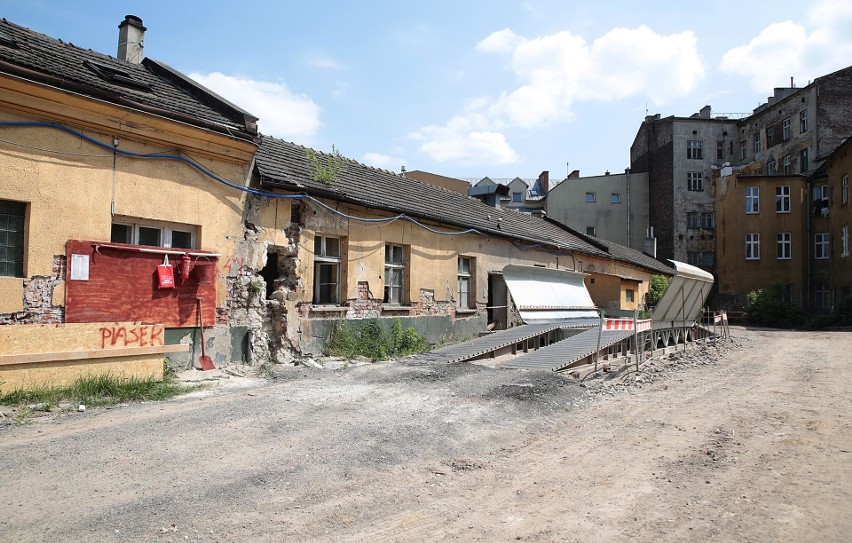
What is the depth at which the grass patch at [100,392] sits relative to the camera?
6.79 meters

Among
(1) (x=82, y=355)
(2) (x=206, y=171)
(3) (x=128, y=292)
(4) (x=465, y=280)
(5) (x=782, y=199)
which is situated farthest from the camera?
(5) (x=782, y=199)

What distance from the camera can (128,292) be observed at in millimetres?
8578

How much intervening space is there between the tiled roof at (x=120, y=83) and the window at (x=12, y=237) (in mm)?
1817

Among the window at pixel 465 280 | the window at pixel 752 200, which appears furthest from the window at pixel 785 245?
the window at pixel 465 280

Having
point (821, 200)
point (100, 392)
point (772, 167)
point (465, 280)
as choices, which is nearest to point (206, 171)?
point (100, 392)

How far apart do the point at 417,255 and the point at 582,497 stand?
10165 millimetres

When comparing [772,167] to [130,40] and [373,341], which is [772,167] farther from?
[130,40]

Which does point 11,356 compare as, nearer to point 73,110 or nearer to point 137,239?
point 137,239

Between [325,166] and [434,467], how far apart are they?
9.98m

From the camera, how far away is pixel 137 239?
29.2 ft

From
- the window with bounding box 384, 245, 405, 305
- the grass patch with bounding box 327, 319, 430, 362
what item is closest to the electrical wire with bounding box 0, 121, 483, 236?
the window with bounding box 384, 245, 405, 305

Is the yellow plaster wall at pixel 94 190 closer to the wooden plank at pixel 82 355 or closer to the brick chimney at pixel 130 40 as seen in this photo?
the wooden plank at pixel 82 355

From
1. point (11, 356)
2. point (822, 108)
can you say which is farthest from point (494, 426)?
point (822, 108)

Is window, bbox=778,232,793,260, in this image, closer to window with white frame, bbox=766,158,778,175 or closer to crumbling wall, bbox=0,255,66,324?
window with white frame, bbox=766,158,778,175
